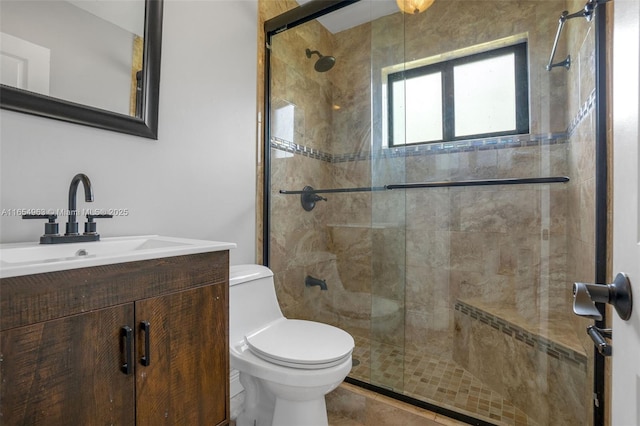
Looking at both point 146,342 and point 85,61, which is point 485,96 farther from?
point 146,342

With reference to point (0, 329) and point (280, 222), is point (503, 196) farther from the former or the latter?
point (0, 329)

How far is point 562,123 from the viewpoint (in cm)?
173

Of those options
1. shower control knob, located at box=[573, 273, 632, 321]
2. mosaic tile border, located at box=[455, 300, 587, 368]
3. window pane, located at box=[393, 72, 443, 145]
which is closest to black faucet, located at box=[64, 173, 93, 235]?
shower control knob, located at box=[573, 273, 632, 321]

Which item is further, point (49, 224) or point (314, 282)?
point (314, 282)

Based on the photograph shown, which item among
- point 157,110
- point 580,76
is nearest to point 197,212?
point 157,110

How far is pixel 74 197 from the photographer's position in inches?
39.2

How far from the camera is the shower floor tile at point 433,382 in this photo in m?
1.45

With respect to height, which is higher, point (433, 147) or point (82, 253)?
point (433, 147)

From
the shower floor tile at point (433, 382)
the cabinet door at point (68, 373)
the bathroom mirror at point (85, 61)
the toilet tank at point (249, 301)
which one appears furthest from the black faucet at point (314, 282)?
the cabinet door at point (68, 373)

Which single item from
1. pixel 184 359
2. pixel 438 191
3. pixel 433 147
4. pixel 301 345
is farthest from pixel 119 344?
pixel 433 147

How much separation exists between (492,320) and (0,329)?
6.69ft

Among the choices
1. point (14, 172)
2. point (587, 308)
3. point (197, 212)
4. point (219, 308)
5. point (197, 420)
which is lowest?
point (197, 420)

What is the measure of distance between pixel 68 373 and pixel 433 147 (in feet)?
7.03

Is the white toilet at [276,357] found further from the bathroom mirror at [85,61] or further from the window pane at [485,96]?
the window pane at [485,96]
